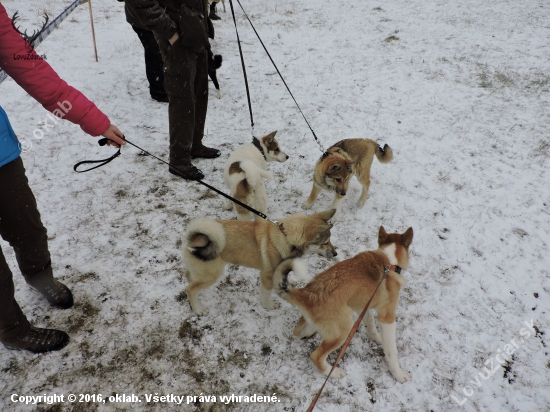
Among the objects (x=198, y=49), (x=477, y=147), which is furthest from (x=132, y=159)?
(x=477, y=147)

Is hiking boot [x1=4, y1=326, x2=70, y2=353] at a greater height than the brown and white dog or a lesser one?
lesser

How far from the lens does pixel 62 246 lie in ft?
11.5

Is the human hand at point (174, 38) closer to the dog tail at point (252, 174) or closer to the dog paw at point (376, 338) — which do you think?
the dog tail at point (252, 174)

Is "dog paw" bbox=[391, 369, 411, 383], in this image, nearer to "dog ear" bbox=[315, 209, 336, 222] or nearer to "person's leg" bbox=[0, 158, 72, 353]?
"dog ear" bbox=[315, 209, 336, 222]

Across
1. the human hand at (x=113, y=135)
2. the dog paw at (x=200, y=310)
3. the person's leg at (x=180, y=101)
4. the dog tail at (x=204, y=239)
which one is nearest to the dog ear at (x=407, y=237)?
the dog tail at (x=204, y=239)

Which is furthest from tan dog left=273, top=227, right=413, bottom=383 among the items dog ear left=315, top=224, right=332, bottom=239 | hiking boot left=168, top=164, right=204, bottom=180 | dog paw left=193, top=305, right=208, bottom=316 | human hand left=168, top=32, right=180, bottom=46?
human hand left=168, top=32, right=180, bottom=46

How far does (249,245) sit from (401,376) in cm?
182

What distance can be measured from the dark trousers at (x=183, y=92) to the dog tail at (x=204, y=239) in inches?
78.4

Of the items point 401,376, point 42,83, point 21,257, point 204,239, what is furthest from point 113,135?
point 401,376

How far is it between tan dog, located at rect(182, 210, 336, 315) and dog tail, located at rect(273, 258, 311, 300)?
42 centimetres

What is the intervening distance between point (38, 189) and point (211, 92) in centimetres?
398

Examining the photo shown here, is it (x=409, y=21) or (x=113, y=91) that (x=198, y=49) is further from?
(x=409, y=21)

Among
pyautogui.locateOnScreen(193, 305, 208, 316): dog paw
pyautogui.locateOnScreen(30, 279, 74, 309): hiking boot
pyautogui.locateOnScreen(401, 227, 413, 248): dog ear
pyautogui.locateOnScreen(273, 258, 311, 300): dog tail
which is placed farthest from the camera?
pyautogui.locateOnScreen(193, 305, 208, 316): dog paw

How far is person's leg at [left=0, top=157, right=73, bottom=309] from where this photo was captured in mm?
2025
